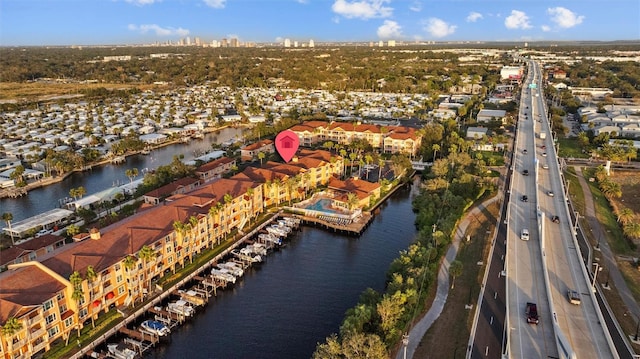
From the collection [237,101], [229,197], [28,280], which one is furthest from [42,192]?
[237,101]

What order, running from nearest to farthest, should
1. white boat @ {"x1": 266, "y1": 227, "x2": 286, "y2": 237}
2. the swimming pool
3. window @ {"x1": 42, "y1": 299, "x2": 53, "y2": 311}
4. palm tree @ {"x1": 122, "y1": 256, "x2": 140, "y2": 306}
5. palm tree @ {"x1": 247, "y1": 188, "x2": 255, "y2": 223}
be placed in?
window @ {"x1": 42, "y1": 299, "x2": 53, "y2": 311}
palm tree @ {"x1": 122, "y1": 256, "x2": 140, "y2": 306}
white boat @ {"x1": 266, "y1": 227, "x2": 286, "y2": 237}
palm tree @ {"x1": 247, "y1": 188, "x2": 255, "y2": 223}
the swimming pool

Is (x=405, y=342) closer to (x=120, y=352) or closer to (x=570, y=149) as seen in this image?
(x=120, y=352)

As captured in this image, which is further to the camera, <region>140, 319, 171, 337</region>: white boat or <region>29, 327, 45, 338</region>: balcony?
<region>140, 319, 171, 337</region>: white boat

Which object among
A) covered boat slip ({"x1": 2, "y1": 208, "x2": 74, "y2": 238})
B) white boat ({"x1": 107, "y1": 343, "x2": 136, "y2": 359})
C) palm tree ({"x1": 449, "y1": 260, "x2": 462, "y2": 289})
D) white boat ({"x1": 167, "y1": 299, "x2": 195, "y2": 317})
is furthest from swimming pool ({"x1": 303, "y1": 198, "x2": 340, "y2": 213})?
covered boat slip ({"x1": 2, "y1": 208, "x2": 74, "y2": 238})

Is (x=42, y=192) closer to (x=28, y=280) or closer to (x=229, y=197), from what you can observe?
(x=229, y=197)

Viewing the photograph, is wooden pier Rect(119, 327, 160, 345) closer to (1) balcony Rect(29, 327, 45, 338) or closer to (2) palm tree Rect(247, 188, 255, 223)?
(1) balcony Rect(29, 327, 45, 338)

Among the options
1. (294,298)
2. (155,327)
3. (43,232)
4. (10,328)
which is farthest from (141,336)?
(43,232)
